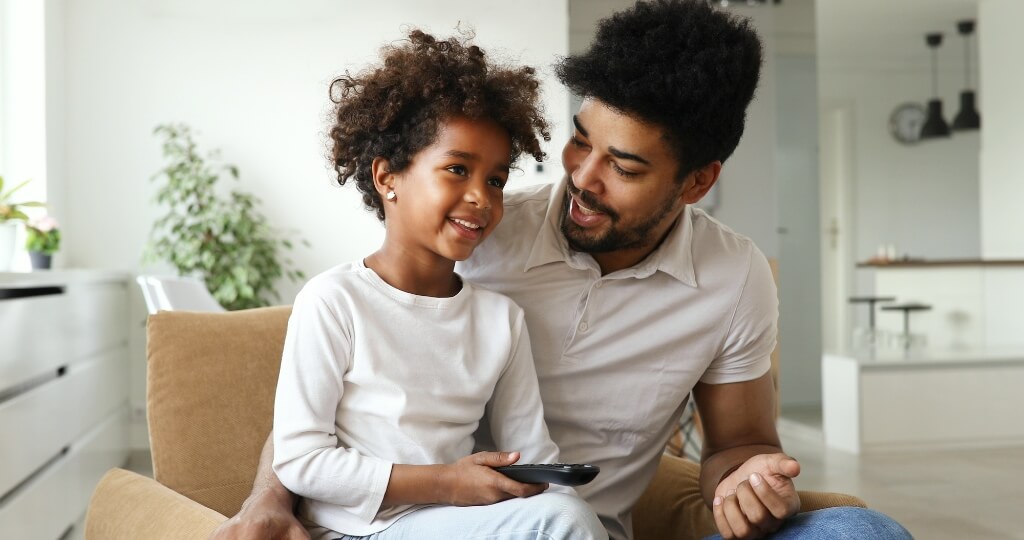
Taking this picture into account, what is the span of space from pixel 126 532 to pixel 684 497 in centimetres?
88

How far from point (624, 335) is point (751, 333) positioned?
0.19m

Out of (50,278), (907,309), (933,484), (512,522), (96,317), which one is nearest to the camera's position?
(512,522)

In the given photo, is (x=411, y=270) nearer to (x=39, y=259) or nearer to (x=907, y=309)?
(x=39, y=259)

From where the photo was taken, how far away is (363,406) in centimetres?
128

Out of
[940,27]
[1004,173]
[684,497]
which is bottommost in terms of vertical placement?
[684,497]

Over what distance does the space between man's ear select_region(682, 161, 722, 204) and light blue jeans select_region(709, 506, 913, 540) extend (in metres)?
0.56

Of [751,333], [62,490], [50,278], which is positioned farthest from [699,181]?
[62,490]

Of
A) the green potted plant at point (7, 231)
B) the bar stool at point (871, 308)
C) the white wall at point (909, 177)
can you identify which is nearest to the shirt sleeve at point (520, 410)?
the green potted plant at point (7, 231)

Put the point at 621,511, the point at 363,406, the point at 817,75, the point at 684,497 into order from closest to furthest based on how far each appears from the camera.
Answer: the point at 363,406, the point at 621,511, the point at 684,497, the point at 817,75

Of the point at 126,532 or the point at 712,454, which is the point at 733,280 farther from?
the point at 126,532

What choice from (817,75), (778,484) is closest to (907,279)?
(817,75)

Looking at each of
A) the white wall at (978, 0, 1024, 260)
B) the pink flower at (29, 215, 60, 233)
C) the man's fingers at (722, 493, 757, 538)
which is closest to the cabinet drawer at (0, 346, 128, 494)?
the pink flower at (29, 215, 60, 233)

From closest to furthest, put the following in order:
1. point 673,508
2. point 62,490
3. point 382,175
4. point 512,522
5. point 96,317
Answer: point 512,522 → point 382,175 → point 673,508 → point 62,490 → point 96,317

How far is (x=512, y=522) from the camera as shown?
1134 millimetres
